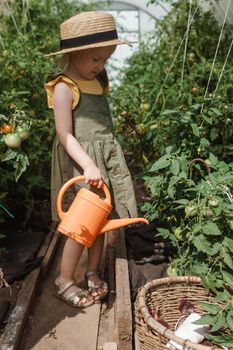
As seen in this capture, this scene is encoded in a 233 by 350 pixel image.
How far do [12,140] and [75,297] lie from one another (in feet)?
2.85

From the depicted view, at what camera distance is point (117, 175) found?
232cm

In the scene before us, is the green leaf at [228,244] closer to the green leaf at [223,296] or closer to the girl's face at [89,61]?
the green leaf at [223,296]

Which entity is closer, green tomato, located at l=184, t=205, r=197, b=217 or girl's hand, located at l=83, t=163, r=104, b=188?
green tomato, located at l=184, t=205, r=197, b=217

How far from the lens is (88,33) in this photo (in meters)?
2.08

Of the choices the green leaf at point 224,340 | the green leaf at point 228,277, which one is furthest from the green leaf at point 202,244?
the green leaf at point 224,340

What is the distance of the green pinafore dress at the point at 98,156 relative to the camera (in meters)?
2.24

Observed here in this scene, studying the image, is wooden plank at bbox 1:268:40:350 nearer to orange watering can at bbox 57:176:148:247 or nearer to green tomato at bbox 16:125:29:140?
orange watering can at bbox 57:176:148:247

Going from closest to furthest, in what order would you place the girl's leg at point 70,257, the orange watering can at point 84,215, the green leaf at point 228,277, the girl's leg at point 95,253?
the green leaf at point 228,277, the orange watering can at point 84,215, the girl's leg at point 70,257, the girl's leg at point 95,253

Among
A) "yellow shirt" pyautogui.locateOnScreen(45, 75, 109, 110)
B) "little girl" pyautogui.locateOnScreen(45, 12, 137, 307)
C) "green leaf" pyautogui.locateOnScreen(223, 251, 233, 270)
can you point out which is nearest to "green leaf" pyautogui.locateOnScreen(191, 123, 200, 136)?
"little girl" pyautogui.locateOnScreen(45, 12, 137, 307)

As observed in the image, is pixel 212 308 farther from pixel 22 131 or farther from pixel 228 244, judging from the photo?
pixel 22 131

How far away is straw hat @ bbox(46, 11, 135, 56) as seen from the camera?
207 centimetres

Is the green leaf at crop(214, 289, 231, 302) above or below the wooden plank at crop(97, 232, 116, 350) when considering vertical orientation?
above

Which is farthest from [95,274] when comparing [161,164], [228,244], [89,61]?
[89,61]

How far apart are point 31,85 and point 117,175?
1.39 m
